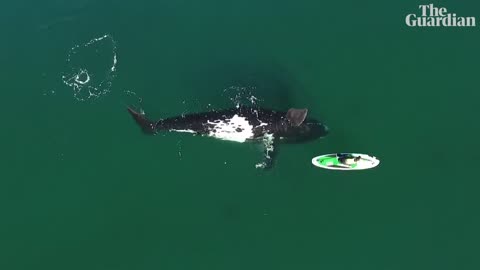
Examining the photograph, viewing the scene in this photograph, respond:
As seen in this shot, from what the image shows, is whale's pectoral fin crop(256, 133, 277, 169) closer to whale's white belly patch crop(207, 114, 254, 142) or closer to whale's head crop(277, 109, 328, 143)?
whale's head crop(277, 109, 328, 143)

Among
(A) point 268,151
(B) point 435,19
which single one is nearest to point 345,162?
(A) point 268,151

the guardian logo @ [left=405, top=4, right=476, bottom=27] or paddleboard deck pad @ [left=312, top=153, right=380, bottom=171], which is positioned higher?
the guardian logo @ [left=405, top=4, right=476, bottom=27]

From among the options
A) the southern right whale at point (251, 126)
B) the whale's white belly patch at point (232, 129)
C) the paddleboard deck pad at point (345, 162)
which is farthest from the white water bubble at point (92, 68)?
the paddleboard deck pad at point (345, 162)

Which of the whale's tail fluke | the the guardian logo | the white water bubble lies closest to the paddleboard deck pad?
the the guardian logo

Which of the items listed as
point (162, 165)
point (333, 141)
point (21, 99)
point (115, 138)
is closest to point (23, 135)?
point (21, 99)

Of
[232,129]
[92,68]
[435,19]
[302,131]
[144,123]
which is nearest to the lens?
[302,131]

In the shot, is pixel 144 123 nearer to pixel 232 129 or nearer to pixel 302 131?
pixel 232 129
